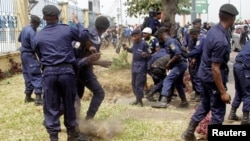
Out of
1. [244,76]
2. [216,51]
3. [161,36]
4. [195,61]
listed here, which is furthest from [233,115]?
[216,51]

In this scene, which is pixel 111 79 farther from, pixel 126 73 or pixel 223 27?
pixel 223 27

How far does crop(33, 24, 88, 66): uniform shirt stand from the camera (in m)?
4.87

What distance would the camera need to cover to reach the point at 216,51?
4668 mm

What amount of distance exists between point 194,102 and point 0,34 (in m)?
6.71

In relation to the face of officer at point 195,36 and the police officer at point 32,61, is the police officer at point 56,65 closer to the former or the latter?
the police officer at point 32,61

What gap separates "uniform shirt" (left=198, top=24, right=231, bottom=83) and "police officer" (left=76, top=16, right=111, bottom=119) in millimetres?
1399

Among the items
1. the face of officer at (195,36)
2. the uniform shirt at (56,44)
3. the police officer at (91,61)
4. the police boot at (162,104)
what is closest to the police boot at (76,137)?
the police officer at (91,61)

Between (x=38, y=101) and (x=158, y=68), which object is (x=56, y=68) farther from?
(x=158, y=68)

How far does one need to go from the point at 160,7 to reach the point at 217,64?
→ 14.2 m

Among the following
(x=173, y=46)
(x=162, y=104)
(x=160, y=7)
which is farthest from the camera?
(x=160, y=7)

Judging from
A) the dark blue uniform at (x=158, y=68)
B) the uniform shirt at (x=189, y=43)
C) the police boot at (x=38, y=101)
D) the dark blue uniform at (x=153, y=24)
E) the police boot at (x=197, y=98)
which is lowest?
the police boot at (x=197, y=98)

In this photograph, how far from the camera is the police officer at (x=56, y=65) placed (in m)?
4.88

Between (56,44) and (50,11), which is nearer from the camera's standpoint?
(56,44)

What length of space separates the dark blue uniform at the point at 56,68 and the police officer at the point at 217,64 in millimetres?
1556
